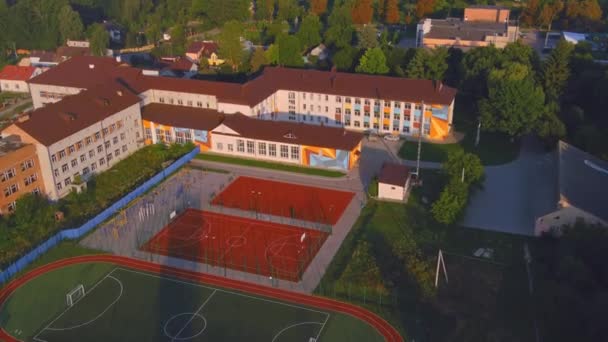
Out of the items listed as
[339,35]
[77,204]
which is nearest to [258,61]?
[339,35]

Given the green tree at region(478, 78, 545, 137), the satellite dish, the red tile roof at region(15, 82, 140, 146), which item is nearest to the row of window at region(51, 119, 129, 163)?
the red tile roof at region(15, 82, 140, 146)

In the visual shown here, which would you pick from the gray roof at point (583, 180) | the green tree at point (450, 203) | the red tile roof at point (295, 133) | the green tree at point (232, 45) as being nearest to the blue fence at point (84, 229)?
the red tile roof at point (295, 133)

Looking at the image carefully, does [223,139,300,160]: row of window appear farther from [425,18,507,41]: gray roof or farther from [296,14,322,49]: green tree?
[425,18,507,41]: gray roof

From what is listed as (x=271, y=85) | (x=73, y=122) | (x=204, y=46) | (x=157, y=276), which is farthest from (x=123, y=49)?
(x=157, y=276)

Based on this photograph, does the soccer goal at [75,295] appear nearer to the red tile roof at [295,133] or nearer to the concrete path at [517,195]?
the red tile roof at [295,133]

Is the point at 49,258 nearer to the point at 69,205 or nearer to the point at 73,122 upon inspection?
the point at 69,205

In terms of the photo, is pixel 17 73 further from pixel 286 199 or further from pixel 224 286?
pixel 224 286
